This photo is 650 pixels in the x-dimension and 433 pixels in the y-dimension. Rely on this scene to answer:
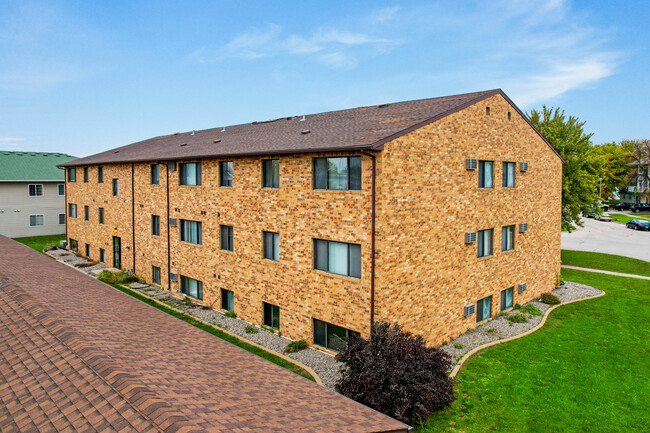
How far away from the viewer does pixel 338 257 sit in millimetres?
14273

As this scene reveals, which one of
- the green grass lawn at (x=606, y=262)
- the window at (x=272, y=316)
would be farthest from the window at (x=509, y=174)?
the green grass lawn at (x=606, y=262)

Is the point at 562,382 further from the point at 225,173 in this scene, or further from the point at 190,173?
the point at 190,173

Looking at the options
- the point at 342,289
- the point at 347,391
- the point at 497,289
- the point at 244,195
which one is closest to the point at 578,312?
the point at 497,289

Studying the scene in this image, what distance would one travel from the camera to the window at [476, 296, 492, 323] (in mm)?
17953

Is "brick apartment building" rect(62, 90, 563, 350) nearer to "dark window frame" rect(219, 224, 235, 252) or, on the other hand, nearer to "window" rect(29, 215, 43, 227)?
"dark window frame" rect(219, 224, 235, 252)

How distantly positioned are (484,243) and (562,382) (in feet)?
21.8

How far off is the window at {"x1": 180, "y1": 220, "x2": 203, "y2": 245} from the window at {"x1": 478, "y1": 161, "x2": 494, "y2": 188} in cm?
1302

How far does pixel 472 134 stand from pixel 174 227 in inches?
592

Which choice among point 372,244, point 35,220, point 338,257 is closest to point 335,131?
point 338,257

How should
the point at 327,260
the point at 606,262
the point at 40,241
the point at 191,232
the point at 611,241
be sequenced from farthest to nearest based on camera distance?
the point at 611,241 → the point at 40,241 → the point at 606,262 → the point at 191,232 → the point at 327,260

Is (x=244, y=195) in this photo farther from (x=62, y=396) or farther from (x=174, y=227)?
(x=62, y=396)

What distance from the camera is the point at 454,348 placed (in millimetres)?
15320

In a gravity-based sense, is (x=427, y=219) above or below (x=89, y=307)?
above

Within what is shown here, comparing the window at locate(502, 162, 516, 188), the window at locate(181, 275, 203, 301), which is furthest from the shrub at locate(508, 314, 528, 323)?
the window at locate(181, 275, 203, 301)
